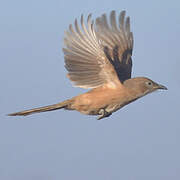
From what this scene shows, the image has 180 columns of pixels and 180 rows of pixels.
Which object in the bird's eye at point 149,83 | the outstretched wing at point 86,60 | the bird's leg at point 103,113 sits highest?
the outstretched wing at point 86,60

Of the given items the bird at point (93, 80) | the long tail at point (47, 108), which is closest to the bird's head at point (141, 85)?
the bird at point (93, 80)

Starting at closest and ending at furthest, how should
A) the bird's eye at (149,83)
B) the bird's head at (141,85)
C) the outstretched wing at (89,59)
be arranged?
1. the outstretched wing at (89,59)
2. the bird's head at (141,85)
3. the bird's eye at (149,83)

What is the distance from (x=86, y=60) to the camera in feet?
31.5

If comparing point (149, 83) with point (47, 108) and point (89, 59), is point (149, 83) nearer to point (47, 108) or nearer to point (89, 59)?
point (89, 59)

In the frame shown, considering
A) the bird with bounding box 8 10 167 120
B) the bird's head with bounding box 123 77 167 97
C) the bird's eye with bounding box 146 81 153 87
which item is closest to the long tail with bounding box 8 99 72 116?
the bird with bounding box 8 10 167 120

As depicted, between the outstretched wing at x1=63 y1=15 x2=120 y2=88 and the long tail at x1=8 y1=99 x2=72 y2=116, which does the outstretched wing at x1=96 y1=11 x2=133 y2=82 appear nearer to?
the outstretched wing at x1=63 y1=15 x2=120 y2=88

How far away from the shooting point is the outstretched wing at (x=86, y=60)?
9.43 metres

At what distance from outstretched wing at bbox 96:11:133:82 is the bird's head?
406mm

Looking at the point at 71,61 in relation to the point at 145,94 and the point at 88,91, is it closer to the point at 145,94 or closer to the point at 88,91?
the point at 88,91

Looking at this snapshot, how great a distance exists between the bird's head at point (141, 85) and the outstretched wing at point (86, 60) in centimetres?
29

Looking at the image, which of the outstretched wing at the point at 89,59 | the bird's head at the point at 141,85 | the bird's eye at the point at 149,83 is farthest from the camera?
the bird's eye at the point at 149,83

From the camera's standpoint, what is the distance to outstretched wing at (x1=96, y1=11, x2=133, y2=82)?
33.8ft

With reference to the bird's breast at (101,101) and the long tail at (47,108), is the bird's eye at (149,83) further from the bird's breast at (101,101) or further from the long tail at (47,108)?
the long tail at (47,108)

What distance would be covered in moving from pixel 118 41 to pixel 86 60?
1.43 meters
